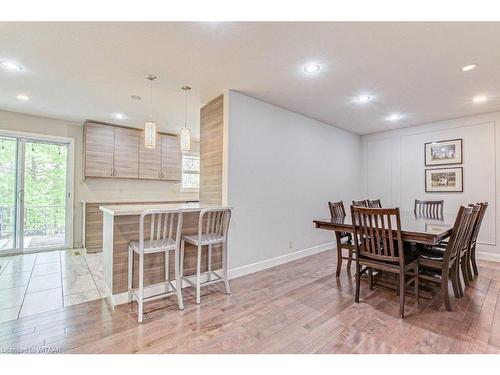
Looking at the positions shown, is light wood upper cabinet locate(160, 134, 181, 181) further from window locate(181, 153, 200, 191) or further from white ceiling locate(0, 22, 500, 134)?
white ceiling locate(0, 22, 500, 134)

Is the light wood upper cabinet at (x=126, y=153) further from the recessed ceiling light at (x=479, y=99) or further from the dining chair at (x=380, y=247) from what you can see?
the recessed ceiling light at (x=479, y=99)

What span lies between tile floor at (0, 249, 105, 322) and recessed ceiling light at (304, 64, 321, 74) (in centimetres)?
340

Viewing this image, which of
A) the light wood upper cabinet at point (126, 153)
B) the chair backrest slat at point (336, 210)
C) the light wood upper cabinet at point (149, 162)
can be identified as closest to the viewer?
the chair backrest slat at point (336, 210)

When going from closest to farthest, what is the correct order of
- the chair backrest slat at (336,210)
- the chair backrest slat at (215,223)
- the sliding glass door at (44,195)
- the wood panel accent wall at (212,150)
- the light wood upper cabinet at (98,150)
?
Result: the chair backrest slat at (215,223) → the wood panel accent wall at (212,150) → the chair backrest slat at (336,210) → the sliding glass door at (44,195) → the light wood upper cabinet at (98,150)

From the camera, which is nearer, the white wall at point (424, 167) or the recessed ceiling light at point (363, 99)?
the recessed ceiling light at point (363, 99)

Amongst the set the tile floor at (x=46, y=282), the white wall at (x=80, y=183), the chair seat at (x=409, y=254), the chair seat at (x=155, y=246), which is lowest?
the tile floor at (x=46, y=282)

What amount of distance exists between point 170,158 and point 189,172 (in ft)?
2.17

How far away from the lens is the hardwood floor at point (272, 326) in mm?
1781

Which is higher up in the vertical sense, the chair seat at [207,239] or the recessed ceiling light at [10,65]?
the recessed ceiling light at [10,65]

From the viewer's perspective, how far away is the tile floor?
7.83ft

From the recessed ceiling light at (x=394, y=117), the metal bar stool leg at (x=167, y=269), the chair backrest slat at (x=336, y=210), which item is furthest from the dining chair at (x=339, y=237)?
the metal bar stool leg at (x=167, y=269)

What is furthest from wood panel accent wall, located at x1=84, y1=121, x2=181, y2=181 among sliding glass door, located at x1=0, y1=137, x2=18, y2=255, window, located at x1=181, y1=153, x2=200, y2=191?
sliding glass door, located at x1=0, y1=137, x2=18, y2=255

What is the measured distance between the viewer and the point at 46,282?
2971 mm
